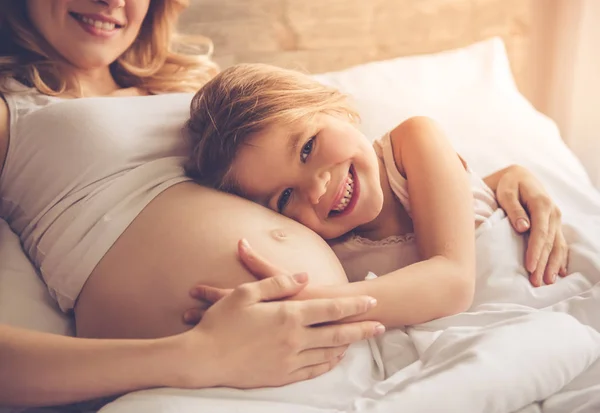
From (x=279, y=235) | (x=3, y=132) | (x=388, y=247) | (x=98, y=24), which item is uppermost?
(x=98, y=24)

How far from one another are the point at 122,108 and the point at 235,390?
21.7 inches

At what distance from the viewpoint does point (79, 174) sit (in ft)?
3.24

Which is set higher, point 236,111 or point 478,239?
point 236,111

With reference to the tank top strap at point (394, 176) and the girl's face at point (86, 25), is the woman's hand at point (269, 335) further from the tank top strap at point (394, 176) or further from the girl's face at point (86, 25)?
the girl's face at point (86, 25)

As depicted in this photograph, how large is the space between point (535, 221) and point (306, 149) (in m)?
0.42

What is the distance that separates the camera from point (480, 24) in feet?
6.19

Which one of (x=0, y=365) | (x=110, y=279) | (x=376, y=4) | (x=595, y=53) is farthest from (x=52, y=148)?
(x=595, y=53)

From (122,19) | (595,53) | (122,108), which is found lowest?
(595,53)

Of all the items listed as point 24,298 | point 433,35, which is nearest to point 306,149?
point 24,298

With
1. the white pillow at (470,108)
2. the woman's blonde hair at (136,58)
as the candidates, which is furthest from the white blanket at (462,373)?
the woman's blonde hair at (136,58)

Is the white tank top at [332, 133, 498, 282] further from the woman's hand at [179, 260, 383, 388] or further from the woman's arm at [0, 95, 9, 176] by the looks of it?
the woman's arm at [0, 95, 9, 176]

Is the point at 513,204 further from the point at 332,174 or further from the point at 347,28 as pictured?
the point at 347,28

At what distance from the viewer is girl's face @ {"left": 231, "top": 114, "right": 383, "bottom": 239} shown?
0.99 meters

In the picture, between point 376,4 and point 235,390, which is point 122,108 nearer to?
point 235,390
